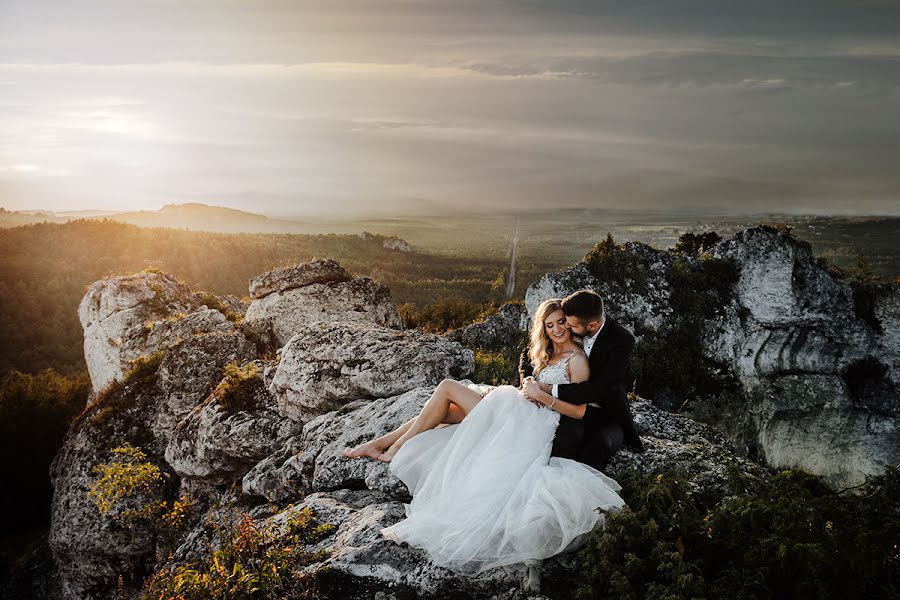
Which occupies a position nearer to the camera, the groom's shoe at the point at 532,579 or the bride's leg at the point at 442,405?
the groom's shoe at the point at 532,579

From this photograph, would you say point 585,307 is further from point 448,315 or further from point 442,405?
point 448,315

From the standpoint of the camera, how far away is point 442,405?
25.1ft

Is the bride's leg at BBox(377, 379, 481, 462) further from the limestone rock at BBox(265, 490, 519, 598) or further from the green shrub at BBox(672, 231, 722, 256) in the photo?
the green shrub at BBox(672, 231, 722, 256)

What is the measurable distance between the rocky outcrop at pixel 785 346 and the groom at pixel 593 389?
868 inches

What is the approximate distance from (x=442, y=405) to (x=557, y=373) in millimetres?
1693

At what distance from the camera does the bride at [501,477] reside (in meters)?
5.52

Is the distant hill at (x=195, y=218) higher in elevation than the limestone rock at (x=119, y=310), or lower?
higher

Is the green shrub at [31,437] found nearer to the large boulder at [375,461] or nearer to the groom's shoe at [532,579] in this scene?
the large boulder at [375,461]

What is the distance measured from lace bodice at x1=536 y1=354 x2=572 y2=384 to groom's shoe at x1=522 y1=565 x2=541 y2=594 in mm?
2231

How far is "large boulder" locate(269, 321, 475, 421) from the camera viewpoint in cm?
1098

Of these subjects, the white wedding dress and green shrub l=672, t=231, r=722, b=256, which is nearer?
the white wedding dress

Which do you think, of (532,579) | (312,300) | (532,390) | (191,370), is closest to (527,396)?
(532,390)

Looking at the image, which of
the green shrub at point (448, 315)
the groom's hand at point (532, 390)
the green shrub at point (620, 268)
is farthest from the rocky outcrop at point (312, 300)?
the green shrub at point (448, 315)

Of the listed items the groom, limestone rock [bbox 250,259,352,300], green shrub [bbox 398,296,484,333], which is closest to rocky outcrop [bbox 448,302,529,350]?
green shrub [bbox 398,296,484,333]
